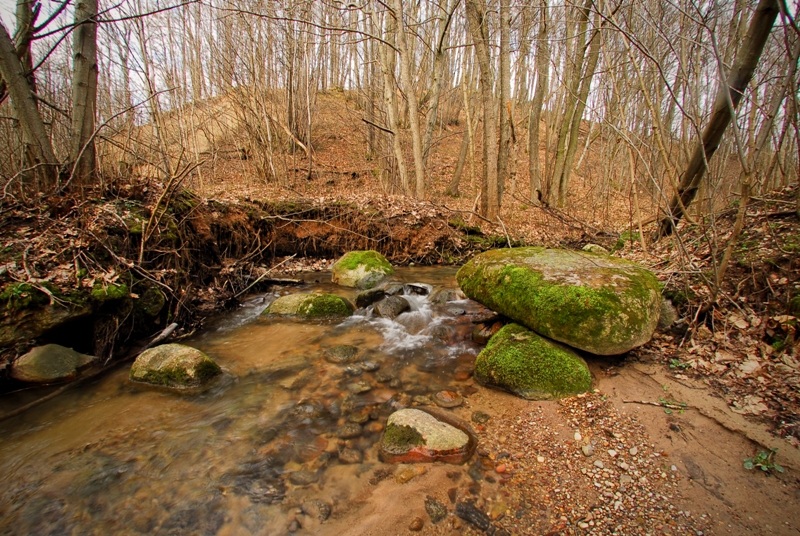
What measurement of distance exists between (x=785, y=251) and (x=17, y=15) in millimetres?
9833

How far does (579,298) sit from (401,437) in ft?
7.32

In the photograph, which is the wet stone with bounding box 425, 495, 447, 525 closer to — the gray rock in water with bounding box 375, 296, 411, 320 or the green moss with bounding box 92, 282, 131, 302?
the gray rock in water with bounding box 375, 296, 411, 320

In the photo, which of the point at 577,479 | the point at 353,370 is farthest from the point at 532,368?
the point at 353,370

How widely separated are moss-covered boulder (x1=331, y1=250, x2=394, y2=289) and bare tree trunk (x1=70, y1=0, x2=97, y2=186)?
4.61 metres

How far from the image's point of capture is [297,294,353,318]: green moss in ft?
19.3

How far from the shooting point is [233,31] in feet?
44.6

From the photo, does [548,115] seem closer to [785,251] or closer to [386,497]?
[785,251]

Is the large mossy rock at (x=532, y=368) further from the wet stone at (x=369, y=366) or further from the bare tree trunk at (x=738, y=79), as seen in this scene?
the bare tree trunk at (x=738, y=79)

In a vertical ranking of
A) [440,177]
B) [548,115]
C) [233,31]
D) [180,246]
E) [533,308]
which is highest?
[233,31]

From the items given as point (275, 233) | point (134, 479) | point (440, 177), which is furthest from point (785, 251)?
point (440, 177)

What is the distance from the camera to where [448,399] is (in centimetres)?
352

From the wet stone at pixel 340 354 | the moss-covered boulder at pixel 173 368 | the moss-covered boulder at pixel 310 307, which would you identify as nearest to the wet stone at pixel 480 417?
the wet stone at pixel 340 354

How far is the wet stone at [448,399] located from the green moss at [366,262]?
467 centimetres

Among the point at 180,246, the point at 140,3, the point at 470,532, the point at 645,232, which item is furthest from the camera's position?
the point at 140,3
